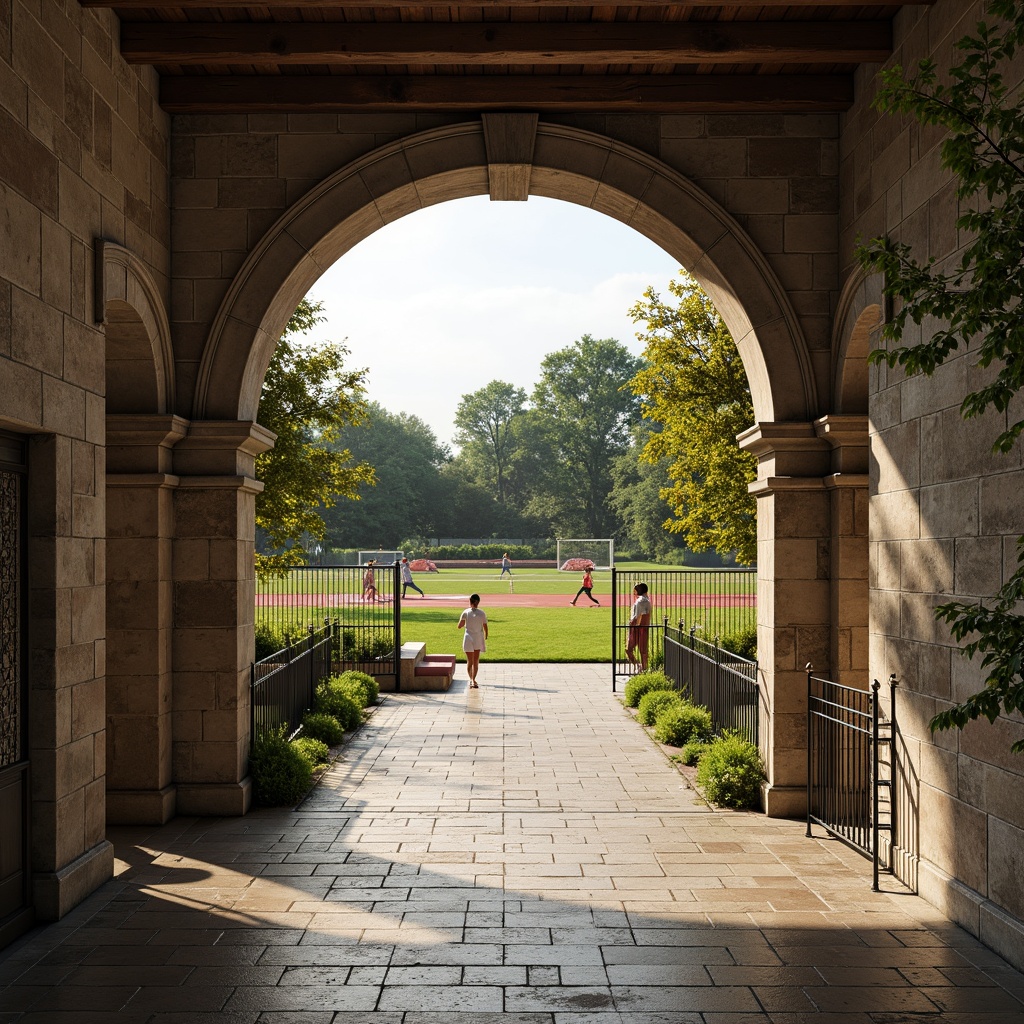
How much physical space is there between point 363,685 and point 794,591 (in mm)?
7956

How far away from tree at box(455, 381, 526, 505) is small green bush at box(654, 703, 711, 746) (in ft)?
273

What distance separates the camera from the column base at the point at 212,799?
8.78 metres

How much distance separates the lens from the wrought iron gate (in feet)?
19.9

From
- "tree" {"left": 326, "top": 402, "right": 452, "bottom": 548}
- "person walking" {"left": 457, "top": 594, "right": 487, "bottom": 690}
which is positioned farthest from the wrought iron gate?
"tree" {"left": 326, "top": 402, "right": 452, "bottom": 548}

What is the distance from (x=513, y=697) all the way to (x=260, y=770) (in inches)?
295

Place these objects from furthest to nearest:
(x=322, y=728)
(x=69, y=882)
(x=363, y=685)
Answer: (x=363, y=685) → (x=322, y=728) → (x=69, y=882)

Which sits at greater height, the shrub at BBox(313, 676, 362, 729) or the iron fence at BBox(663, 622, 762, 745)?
the iron fence at BBox(663, 622, 762, 745)

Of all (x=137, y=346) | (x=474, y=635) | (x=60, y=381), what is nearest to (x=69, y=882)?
(x=60, y=381)

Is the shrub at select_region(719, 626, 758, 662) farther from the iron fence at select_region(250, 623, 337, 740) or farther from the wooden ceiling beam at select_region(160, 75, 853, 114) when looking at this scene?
the wooden ceiling beam at select_region(160, 75, 853, 114)

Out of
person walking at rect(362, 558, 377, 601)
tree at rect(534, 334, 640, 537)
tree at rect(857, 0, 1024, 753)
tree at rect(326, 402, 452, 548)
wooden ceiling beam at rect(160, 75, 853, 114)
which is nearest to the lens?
tree at rect(857, 0, 1024, 753)

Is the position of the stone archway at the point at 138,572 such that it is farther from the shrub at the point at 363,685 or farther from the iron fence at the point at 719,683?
the shrub at the point at 363,685

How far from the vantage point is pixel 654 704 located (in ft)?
44.3

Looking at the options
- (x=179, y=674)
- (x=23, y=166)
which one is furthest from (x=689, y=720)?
(x=23, y=166)

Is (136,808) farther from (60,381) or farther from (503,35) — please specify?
(503,35)
